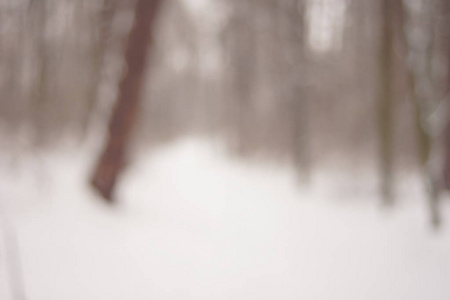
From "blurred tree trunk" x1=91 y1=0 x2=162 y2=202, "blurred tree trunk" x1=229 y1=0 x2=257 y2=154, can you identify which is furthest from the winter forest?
"blurred tree trunk" x1=229 y1=0 x2=257 y2=154

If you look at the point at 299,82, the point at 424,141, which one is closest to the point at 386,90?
the point at 424,141

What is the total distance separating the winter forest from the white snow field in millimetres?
22

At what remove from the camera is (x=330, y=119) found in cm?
992

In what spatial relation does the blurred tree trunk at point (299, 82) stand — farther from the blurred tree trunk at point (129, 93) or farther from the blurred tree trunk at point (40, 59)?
the blurred tree trunk at point (40, 59)

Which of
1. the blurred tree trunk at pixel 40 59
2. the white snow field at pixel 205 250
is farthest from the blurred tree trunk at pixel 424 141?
the blurred tree trunk at pixel 40 59

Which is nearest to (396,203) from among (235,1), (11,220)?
(11,220)

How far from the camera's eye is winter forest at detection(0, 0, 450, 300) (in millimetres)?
2826

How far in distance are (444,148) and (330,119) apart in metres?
5.15

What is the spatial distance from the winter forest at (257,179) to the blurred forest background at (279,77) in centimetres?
5

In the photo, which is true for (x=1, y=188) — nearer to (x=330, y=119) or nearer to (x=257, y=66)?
(x=330, y=119)

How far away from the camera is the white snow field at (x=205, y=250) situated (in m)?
2.53

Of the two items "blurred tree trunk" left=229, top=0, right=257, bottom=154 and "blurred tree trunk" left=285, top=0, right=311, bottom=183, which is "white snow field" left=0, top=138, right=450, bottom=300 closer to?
"blurred tree trunk" left=285, top=0, right=311, bottom=183

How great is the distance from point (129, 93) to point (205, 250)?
2.75m

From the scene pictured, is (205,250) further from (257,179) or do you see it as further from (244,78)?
(244,78)
